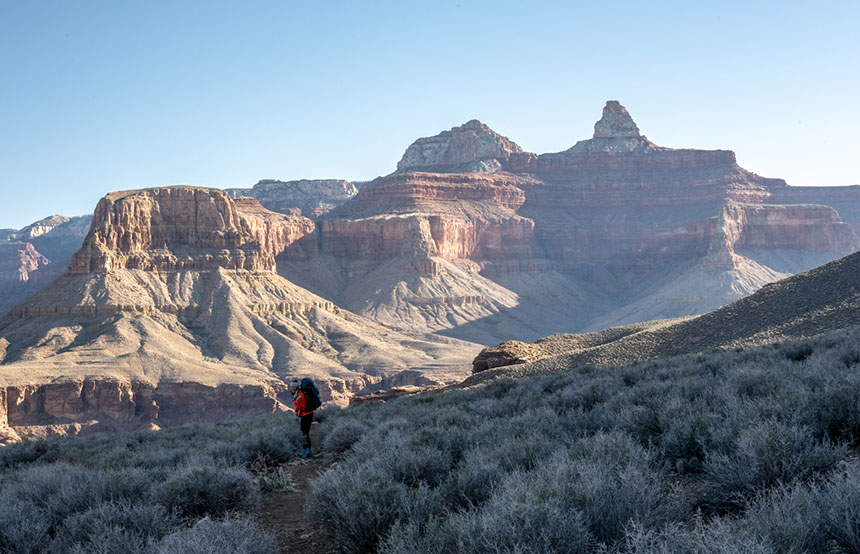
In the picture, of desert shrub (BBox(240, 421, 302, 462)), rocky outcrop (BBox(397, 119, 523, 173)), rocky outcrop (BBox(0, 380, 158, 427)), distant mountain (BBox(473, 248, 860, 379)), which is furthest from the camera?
rocky outcrop (BBox(397, 119, 523, 173))

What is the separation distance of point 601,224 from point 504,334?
56932 mm

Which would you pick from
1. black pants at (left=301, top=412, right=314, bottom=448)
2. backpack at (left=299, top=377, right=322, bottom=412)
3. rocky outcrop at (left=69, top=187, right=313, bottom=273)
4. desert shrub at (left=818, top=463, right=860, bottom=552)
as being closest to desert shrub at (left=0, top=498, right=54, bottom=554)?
black pants at (left=301, top=412, right=314, bottom=448)

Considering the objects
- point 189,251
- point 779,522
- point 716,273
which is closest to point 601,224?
point 716,273

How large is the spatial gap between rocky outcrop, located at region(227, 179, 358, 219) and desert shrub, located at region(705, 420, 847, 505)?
6303 inches

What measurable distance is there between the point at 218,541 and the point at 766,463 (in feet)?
14.3

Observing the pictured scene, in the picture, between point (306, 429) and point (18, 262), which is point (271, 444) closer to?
point (306, 429)

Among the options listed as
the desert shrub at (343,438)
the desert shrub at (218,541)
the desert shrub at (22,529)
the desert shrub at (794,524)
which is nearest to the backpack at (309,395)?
the desert shrub at (343,438)

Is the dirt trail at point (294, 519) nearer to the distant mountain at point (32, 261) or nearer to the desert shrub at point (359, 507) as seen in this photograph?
the desert shrub at point (359, 507)

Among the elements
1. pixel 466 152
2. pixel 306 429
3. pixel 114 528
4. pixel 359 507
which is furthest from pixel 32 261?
pixel 359 507

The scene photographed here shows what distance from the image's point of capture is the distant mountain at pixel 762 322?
20375 millimetres

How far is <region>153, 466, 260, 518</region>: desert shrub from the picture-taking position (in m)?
6.82

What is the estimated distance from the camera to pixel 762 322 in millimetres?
22891

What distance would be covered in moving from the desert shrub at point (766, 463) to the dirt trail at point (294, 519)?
3.58 meters

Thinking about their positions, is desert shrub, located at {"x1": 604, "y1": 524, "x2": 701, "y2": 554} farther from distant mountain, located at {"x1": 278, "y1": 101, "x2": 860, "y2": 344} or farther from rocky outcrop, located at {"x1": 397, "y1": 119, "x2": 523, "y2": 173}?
rocky outcrop, located at {"x1": 397, "y1": 119, "x2": 523, "y2": 173}
